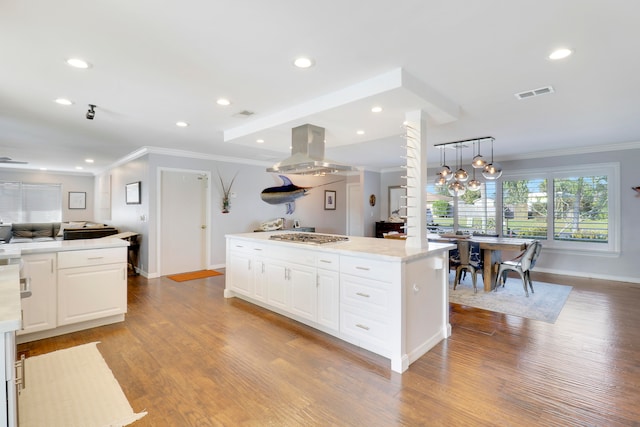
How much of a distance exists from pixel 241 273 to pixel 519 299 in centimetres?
377

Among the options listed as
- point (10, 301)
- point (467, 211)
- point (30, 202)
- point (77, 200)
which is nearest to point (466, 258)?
point (467, 211)

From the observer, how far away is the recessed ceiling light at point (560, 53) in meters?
2.16

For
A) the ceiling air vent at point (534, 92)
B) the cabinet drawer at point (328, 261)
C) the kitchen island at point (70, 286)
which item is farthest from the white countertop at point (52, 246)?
the ceiling air vent at point (534, 92)

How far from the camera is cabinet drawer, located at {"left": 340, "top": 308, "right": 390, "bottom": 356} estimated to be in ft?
8.41

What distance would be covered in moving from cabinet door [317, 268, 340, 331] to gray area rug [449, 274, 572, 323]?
2.11m

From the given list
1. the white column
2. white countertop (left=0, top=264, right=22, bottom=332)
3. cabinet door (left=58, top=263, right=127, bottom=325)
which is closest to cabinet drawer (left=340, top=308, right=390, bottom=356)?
the white column

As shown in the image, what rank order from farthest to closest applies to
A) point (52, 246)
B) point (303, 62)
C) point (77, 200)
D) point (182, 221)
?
point (77, 200), point (182, 221), point (52, 246), point (303, 62)

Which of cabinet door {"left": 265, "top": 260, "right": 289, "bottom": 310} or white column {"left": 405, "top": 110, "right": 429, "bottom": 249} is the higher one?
white column {"left": 405, "top": 110, "right": 429, "bottom": 249}

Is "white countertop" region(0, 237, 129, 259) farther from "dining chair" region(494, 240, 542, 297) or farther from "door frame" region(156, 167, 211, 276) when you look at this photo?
"dining chair" region(494, 240, 542, 297)

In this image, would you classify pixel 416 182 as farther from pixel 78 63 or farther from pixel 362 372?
pixel 78 63

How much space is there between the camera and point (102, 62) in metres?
2.36

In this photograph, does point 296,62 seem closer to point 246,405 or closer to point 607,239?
point 246,405

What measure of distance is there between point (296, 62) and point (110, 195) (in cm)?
752

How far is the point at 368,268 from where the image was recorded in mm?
2652
